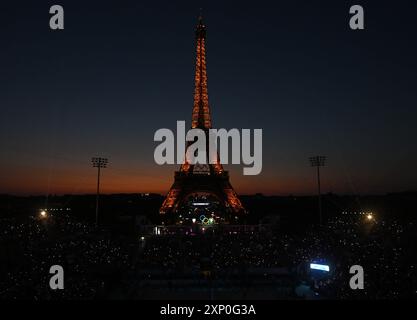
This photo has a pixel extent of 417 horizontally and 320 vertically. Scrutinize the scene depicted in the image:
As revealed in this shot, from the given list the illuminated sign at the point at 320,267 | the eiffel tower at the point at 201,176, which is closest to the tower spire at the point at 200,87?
the eiffel tower at the point at 201,176

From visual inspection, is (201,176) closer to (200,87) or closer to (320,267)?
(200,87)

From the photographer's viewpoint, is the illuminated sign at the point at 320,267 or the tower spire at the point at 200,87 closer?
the illuminated sign at the point at 320,267

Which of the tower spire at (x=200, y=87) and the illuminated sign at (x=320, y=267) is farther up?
the tower spire at (x=200, y=87)

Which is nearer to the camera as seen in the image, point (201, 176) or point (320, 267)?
point (320, 267)

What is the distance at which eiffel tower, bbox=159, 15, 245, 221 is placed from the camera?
2040 inches

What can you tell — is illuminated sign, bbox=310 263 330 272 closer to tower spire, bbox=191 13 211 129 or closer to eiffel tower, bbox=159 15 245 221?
eiffel tower, bbox=159 15 245 221

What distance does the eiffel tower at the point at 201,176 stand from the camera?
51812mm

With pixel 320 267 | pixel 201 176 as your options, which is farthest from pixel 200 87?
pixel 320 267

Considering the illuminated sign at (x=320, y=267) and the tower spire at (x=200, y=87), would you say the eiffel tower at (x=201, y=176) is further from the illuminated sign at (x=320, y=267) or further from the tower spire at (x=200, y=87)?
the illuminated sign at (x=320, y=267)

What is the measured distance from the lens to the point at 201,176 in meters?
53.6

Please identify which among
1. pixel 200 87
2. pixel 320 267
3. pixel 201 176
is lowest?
pixel 320 267

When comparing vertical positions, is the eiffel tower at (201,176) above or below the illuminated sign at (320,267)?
above
